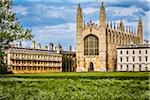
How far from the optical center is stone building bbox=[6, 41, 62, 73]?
98.9 meters

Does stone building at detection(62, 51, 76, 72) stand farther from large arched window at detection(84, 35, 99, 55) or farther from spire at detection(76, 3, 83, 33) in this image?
spire at detection(76, 3, 83, 33)

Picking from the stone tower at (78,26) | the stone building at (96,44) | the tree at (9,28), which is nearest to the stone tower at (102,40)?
the stone building at (96,44)

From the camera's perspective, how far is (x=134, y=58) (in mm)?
110000

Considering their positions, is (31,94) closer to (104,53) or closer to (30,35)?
(30,35)

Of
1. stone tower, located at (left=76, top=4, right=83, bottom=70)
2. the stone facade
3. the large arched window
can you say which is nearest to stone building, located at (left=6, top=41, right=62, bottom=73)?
the stone facade

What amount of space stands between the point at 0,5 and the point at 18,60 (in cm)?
6046

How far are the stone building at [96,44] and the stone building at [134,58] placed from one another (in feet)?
9.64

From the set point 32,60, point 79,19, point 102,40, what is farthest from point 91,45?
point 32,60

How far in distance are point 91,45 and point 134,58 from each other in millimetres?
12581

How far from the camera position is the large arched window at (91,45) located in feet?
367

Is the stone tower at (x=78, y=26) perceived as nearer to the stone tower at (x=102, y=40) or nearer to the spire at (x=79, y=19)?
the spire at (x=79, y=19)

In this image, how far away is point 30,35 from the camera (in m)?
41.2

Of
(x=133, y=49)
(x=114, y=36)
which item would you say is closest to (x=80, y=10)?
(x=114, y=36)

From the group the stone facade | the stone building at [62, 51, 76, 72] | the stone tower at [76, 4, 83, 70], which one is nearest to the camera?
the stone facade
